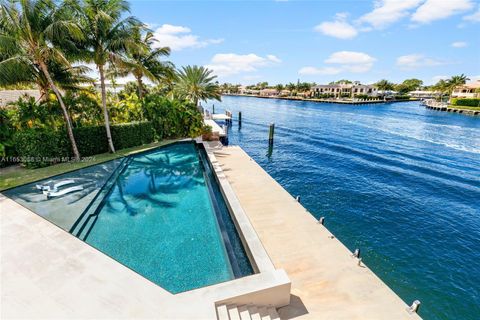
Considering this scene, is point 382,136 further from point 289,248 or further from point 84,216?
point 84,216

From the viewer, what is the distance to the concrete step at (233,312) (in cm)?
501

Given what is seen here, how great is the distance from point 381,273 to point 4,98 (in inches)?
1185

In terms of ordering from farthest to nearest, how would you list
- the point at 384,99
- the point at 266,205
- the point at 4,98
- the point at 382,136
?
the point at 384,99, the point at 382,136, the point at 4,98, the point at 266,205

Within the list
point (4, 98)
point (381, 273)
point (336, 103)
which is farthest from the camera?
point (336, 103)

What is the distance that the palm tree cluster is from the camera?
11188 mm

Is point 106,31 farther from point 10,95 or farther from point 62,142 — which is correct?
point 10,95

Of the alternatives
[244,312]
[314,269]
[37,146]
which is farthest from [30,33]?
[314,269]

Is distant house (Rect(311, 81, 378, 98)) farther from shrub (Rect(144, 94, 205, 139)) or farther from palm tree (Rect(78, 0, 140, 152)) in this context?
palm tree (Rect(78, 0, 140, 152))

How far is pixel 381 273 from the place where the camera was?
8531 mm

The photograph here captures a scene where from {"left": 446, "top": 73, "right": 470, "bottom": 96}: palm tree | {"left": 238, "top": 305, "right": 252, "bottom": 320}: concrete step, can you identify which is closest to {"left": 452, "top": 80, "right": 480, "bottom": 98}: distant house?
{"left": 446, "top": 73, "right": 470, "bottom": 96}: palm tree

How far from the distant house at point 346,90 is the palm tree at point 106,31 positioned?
115257 mm

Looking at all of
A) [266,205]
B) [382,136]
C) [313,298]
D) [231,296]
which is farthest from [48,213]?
[382,136]

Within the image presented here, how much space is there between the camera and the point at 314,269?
281 inches

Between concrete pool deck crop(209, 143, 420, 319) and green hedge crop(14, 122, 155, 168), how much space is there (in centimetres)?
1190
